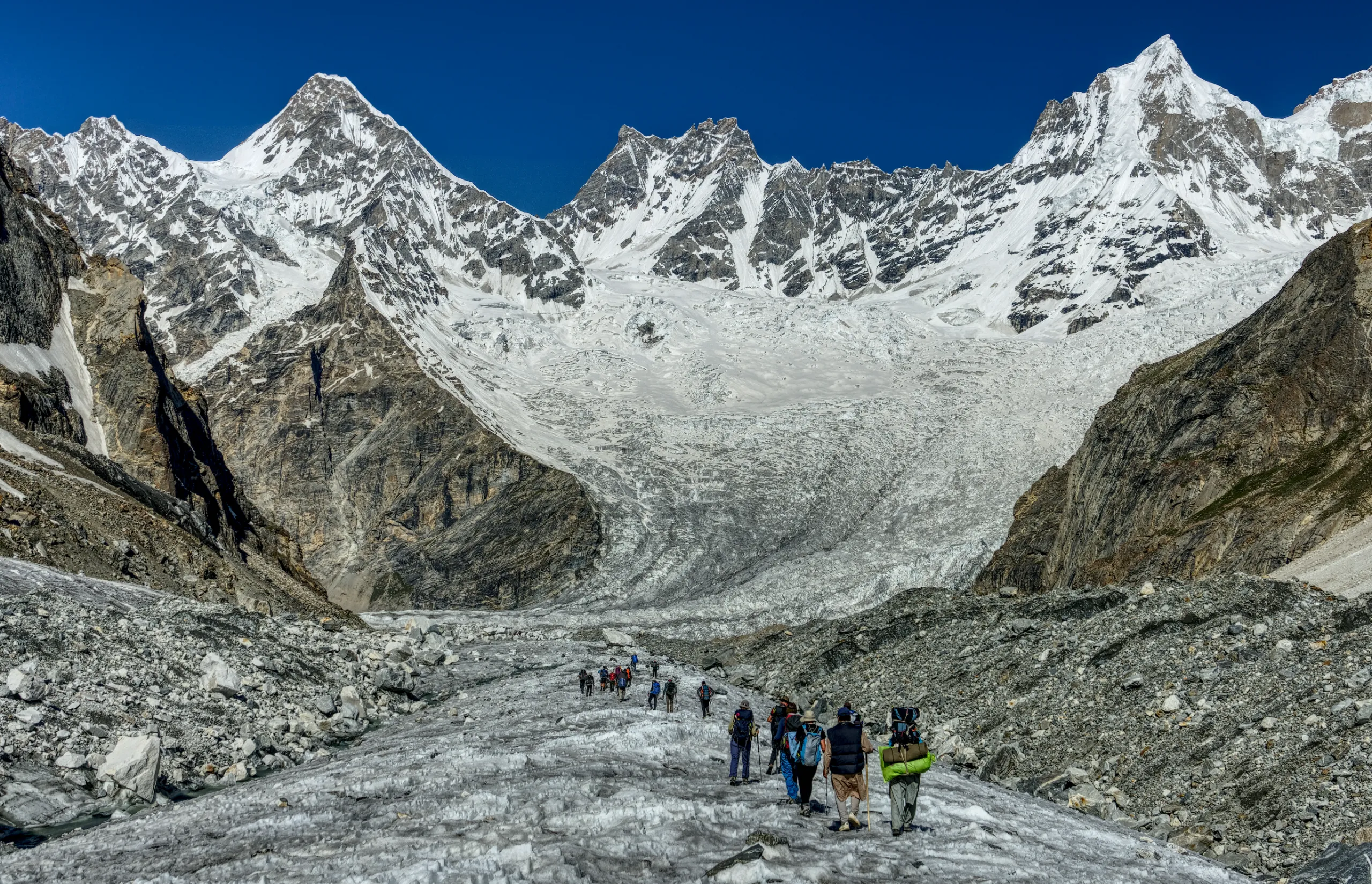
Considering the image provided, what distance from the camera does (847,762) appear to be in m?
16.3

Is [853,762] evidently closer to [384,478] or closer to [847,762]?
[847,762]

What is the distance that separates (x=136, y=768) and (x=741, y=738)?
1071cm

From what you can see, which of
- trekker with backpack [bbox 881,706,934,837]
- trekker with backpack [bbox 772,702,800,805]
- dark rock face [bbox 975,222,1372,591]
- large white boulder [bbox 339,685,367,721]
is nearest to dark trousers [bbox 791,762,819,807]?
trekker with backpack [bbox 772,702,800,805]

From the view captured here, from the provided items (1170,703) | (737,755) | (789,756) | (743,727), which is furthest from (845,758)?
(1170,703)

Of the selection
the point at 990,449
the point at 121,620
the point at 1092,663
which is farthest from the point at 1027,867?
the point at 990,449

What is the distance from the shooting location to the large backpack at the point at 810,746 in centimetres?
1719

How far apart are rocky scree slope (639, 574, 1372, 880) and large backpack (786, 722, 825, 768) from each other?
18.4ft

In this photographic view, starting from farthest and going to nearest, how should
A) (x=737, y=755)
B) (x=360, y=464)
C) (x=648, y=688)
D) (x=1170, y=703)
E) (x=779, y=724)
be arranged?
(x=360, y=464) < (x=648, y=688) < (x=1170, y=703) < (x=737, y=755) < (x=779, y=724)

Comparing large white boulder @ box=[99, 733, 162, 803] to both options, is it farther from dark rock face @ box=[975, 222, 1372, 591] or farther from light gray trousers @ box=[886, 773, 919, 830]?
dark rock face @ box=[975, 222, 1372, 591]

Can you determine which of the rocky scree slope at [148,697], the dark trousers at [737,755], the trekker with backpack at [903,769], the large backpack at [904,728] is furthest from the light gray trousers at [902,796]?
the rocky scree slope at [148,697]

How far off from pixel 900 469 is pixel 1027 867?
→ 433 feet

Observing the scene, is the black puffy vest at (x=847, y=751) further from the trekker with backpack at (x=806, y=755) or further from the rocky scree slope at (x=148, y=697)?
the rocky scree slope at (x=148, y=697)

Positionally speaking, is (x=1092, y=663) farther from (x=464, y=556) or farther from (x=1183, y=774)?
(x=464, y=556)

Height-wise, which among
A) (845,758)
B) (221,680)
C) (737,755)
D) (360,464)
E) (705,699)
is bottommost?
(737,755)
